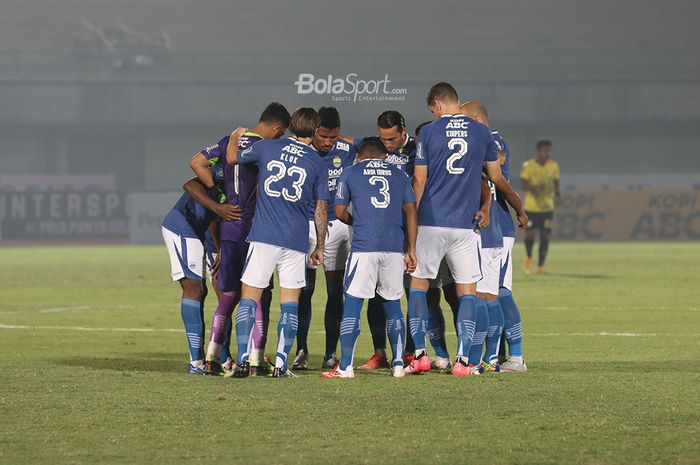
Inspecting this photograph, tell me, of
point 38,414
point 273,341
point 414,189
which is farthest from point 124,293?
point 38,414

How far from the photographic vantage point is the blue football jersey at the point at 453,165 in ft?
29.2

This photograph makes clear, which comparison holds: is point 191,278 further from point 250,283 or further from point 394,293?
point 394,293

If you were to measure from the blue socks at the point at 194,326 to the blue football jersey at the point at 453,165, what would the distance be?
5.69 ft

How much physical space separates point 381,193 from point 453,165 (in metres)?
0.54

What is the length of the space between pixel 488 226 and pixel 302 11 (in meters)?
49.9

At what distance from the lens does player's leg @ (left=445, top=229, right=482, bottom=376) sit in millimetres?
9016

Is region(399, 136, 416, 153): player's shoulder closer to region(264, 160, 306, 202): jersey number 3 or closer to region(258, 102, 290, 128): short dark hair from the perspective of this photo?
region(258, 102, 290, 128): short dark hair

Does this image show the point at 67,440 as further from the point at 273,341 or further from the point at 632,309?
the point at 632,309

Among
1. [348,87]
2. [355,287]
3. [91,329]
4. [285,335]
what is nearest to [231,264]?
[285,335]

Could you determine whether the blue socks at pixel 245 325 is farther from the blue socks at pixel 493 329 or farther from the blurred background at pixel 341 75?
the blurred background at pixel 341 75

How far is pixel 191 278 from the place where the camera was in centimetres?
932

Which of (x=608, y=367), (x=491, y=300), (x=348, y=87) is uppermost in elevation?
(x=348, y=87)

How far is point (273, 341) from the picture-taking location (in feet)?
39.9

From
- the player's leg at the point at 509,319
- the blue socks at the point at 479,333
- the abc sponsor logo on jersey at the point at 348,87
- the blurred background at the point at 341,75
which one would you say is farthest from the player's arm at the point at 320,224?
the abc sponsor logo on jersey at the point at 348,87
